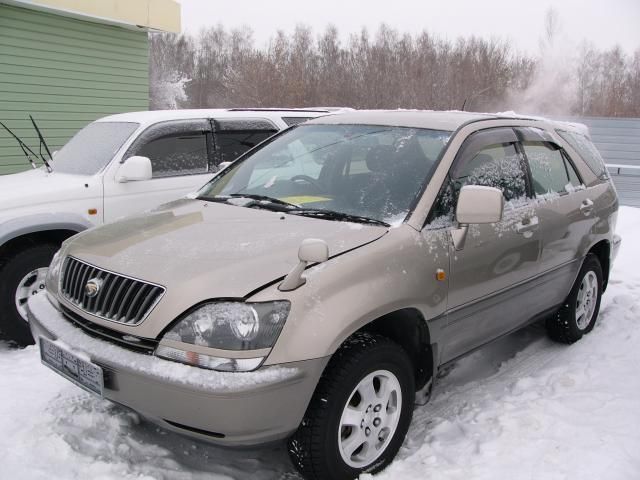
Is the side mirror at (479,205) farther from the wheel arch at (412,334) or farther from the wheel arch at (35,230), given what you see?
the wheel arch at (35,230)

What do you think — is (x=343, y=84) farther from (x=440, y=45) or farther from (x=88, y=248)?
(x=88, y=248)

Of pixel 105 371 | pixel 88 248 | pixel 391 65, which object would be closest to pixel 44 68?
pixel 88 248

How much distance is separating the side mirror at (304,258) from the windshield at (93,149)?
3.29m

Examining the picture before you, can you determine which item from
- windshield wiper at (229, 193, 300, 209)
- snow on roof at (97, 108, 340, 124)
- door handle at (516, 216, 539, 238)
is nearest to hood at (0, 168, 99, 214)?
snow on roof at (97, 108, 340, 124)

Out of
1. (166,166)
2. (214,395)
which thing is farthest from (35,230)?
(214,395)

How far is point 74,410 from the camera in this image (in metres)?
3.24

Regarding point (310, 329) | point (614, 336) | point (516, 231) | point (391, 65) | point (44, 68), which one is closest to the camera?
point (310, 329)

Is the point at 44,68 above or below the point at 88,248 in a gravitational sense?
above

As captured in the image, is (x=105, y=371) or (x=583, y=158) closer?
(x=105, y=371)

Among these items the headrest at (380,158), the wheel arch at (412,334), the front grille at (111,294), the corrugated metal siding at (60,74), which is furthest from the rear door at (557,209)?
the corrugated metal siding at (60,74)

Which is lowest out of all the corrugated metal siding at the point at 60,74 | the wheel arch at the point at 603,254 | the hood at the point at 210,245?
the wheel arch at the point at 603,254

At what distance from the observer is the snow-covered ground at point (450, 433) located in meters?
2.82

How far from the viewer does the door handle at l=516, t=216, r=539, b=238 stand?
3582 mm

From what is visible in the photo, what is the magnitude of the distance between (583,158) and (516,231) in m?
1.55
